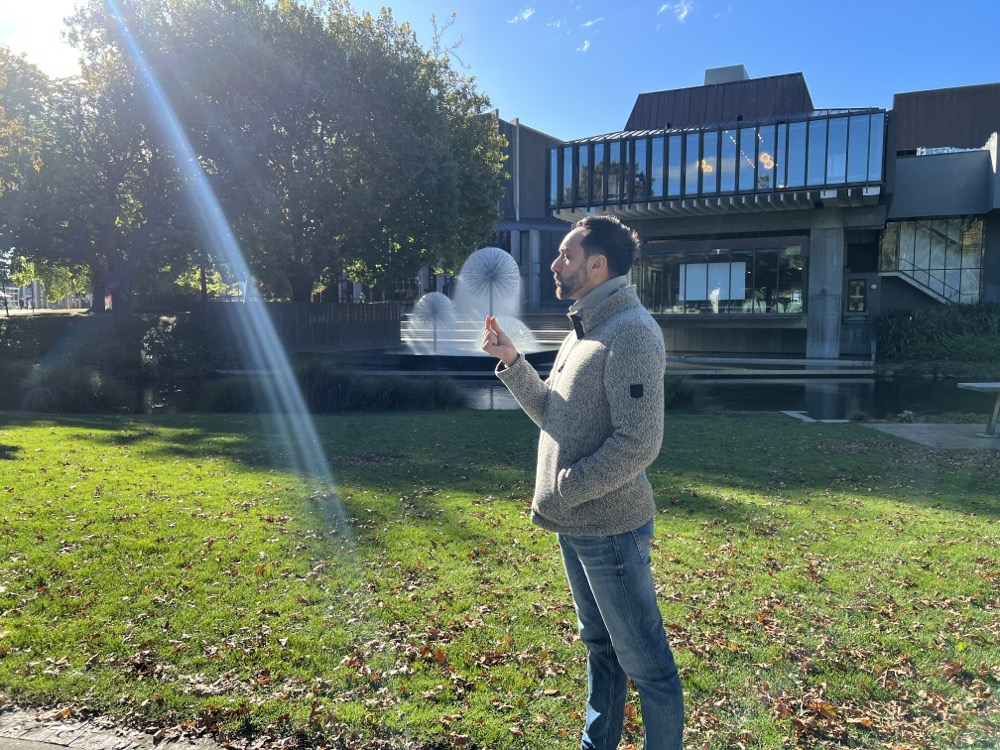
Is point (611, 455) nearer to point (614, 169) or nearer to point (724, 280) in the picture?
point (724, 280)

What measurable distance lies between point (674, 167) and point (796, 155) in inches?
200

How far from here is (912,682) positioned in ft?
11.8

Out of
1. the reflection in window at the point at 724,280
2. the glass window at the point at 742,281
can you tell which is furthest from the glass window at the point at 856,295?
the glass window at the point at 742,281

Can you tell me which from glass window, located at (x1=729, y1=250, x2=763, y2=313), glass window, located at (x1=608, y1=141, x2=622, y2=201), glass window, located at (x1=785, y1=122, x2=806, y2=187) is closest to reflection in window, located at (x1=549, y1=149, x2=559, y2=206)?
glass window, located at (x1=608, y1=141, x2=622, y2=201)

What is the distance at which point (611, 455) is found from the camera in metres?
2.30

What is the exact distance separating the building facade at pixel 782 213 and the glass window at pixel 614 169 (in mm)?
65

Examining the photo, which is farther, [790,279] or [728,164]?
[790,279]

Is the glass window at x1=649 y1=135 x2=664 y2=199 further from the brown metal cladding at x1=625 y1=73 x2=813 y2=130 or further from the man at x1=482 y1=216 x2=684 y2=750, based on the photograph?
the man at x1=482 y1=216 x2=684 y2=750

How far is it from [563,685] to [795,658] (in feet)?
4.05


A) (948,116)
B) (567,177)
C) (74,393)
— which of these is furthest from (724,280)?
(74,393)

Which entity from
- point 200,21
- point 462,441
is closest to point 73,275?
point 200,21

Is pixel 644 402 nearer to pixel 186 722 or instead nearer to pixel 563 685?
pixel 563 685

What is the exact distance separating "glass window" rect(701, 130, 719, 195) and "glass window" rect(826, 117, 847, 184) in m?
4.46

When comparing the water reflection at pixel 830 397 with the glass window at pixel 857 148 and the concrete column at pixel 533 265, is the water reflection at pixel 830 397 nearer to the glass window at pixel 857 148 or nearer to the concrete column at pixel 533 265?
the glass window at pixel 857 148
